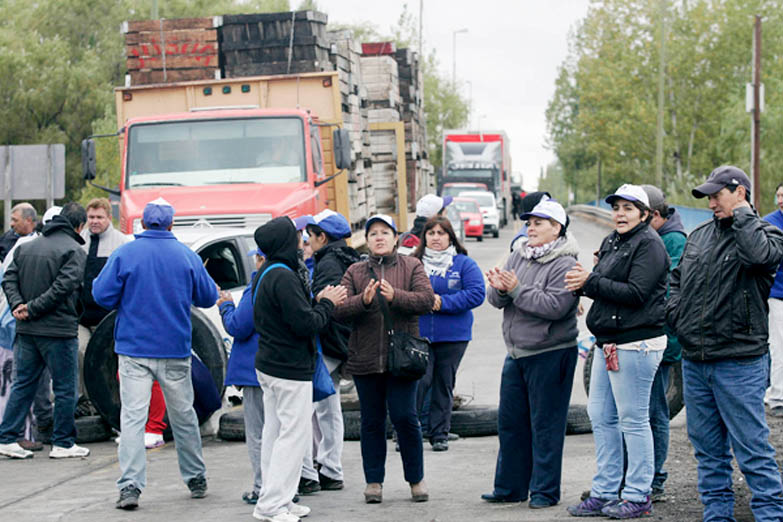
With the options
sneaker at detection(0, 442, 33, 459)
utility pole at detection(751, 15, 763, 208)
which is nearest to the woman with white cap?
sneaker at detection(0, 442, 33, 459)

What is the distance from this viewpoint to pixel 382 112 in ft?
78.9

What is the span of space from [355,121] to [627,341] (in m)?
12.8

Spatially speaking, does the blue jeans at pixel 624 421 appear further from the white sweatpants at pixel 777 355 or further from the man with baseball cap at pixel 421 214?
the white sweatpants at pixel 777 355

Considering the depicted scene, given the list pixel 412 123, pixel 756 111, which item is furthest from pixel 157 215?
pixel 756 111

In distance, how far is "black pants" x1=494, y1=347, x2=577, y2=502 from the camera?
714 cm

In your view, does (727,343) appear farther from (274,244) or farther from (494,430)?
(494,430)

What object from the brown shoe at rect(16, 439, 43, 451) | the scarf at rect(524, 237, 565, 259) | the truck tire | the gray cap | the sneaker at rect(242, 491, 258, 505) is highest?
the gray cap

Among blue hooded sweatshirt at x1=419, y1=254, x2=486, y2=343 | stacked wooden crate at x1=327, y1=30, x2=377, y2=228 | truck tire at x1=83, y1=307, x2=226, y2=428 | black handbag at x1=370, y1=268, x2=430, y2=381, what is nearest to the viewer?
black handbag at x1=370, y1=268, x2=430, y2=381

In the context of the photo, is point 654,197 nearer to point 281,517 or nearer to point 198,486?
point 281,517

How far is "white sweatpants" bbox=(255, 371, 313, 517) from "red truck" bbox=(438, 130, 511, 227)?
45.4 meters

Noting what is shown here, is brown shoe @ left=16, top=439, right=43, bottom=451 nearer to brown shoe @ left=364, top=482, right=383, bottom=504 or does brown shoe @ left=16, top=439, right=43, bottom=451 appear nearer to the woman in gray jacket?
brown shoe @ left=364, top=482, right=383, bottom=504

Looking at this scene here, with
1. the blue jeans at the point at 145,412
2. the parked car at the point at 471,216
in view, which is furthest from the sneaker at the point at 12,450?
the parked car at the point at 471,216

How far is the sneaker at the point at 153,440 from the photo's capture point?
32.1ft

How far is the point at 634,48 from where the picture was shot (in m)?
61.0
